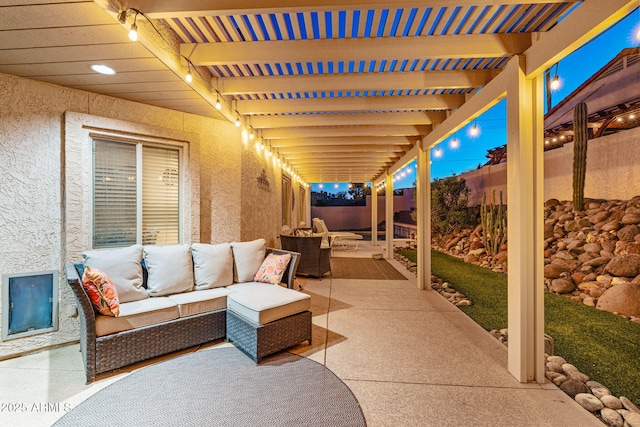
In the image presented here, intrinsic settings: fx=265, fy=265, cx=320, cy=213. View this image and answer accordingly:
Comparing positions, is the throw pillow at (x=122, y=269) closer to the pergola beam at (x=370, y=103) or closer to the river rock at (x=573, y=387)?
the pergola beam at (x=370, y=103)

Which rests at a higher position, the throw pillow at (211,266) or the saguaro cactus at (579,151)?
the saguaro cactus at (579,151)

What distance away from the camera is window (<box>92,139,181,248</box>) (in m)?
3.06

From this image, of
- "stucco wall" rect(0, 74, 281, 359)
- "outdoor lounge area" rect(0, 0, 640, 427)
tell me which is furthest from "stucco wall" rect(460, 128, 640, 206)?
"stucco wall" rect(0, 74, 281, 359)

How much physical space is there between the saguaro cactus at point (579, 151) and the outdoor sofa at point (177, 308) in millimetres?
4763

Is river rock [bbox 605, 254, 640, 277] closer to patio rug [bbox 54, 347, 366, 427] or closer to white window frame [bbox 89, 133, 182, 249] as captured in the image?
patio rug [bbox 54, 347, 366, 427]

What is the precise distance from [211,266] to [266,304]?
102 centimetres

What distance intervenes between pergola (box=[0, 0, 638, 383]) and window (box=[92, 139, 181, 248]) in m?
0.66

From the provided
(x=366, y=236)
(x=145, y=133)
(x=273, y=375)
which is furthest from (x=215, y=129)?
(x=366, y=236)

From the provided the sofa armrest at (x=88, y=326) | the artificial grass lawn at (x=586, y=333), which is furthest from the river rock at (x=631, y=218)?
the sofa armrest at (x=88, y=326)

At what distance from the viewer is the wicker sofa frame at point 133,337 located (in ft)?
6.75

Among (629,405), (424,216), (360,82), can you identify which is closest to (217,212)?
(360,82)

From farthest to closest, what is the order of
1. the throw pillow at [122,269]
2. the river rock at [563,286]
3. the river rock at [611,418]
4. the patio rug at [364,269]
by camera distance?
the patio rug at [364,269], the river rock at [563,286], the throw pillow at [122,269], the river rock at [611,418]

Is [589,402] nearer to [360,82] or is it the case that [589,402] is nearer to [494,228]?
[360,82]

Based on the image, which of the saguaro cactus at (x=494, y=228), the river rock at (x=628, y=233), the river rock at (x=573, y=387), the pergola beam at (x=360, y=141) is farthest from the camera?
the saguaro cactus at (x=494, y=228)
